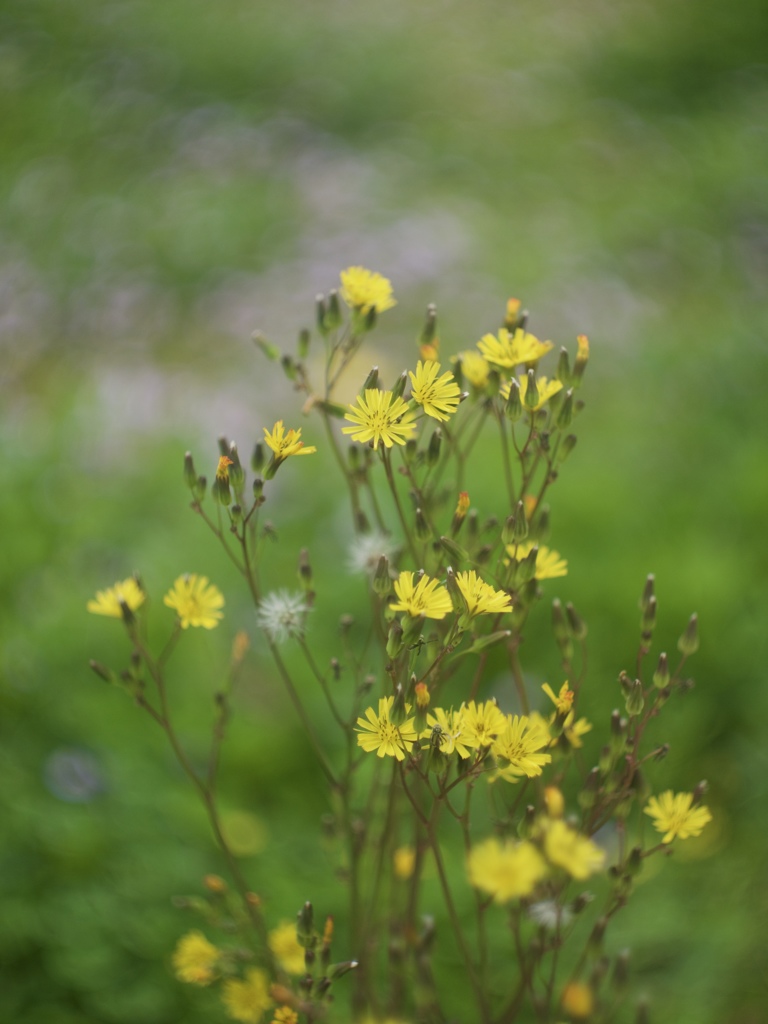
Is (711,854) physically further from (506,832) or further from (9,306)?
(9,306)

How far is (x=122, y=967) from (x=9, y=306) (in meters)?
3.74

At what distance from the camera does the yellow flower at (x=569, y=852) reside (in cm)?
77

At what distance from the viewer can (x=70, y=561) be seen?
2.34 metres

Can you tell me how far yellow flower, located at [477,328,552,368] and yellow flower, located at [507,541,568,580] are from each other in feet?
0.65

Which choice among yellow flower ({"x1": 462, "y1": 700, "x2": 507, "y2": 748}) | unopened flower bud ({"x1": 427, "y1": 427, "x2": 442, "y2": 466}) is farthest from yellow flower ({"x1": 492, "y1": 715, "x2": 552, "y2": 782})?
unopened flower bud ({"x1": 427, "y1": 427, "x2": 442, "y2": 466})

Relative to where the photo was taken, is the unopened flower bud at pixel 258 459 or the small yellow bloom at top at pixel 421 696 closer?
the small yellow bloom at top at pixel 421 696

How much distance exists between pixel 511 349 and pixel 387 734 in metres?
0.44

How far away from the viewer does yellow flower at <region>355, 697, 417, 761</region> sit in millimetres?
903

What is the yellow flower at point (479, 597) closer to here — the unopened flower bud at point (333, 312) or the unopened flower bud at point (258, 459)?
the unopened flower bud at point (258, 459)

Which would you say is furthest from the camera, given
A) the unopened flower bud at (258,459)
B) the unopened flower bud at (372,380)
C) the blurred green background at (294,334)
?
A: the blurred green background at (294,334)

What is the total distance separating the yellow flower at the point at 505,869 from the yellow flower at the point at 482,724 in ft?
0.41

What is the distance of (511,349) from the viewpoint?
1.05 m

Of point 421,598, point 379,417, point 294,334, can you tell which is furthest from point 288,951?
point 294,334

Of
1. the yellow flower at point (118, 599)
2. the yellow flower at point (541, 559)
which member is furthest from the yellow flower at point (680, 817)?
the yellow flower at point (118, 599)
